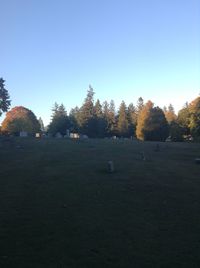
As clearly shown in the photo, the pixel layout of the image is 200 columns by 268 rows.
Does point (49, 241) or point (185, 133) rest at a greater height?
point (185, 133)

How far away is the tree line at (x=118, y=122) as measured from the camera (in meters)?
74.2

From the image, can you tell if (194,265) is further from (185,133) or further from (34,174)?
(185,133)

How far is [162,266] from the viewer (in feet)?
37.0

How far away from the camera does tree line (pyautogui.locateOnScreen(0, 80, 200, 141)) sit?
74.2 metres

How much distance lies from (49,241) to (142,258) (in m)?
3.22

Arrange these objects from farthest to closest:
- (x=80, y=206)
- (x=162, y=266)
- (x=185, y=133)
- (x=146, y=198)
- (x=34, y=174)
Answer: (x=185, y=133) < (x=34, y=174) < (x=146, y=198) < (x=80, y=206) < (x=162, y=266)

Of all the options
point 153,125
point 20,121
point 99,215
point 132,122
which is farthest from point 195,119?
point 99,215

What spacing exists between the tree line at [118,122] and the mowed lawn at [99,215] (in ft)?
136

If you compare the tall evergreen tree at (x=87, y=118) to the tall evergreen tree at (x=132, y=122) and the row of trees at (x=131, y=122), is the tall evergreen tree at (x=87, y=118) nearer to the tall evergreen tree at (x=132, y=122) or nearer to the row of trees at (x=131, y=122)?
the row of trees at (x=131, y=122)

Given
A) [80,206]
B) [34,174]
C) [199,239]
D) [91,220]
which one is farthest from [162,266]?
[34,174]

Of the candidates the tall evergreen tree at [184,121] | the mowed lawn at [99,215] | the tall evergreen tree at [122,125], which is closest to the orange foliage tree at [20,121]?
the tall evergreen tree at [122,125]

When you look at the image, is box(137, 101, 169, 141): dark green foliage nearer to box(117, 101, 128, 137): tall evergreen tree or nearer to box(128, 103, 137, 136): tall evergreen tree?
box(117, 101, 128, 137): tall evergreen tree

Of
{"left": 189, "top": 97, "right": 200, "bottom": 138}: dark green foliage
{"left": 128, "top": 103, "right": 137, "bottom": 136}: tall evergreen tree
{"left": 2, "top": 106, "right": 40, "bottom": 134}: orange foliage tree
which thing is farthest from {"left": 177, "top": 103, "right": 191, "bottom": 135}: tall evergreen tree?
{"left": 2, "top": 106, "right": 40, "bottom": 134}: orange foliage tree

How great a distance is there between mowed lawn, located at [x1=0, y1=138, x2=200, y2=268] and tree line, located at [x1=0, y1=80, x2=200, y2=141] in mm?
41465
